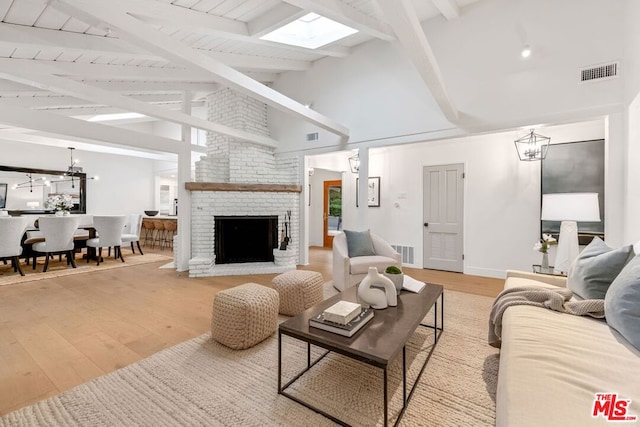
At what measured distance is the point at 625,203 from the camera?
2.75m

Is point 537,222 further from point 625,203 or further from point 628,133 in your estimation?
point 628,133

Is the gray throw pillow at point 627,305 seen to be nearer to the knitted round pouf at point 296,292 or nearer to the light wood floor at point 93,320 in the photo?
the knitted round pouf at point 296,292

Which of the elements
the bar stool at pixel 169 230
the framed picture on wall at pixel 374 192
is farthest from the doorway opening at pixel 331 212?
the bar stool at pixel 169 230

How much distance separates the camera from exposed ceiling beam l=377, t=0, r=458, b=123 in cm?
186

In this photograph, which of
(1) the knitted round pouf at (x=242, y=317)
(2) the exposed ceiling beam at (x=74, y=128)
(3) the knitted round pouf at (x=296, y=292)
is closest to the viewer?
(1) the knitted round pouf at (x=242, y=317)

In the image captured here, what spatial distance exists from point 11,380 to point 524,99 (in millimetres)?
5239

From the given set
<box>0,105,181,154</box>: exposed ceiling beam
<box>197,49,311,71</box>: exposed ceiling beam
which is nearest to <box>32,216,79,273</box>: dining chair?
<box>0,105,181,154</box>: exposed ceiling beam

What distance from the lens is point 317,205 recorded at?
8344mm

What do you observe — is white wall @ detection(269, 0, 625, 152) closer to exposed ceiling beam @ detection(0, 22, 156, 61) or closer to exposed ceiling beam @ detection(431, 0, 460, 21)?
exposed ceiling beam @ detection(431, 0, 460, 21)

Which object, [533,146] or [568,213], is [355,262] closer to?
[568,213]

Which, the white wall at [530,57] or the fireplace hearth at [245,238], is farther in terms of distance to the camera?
the fireplace hearth at [245,238]

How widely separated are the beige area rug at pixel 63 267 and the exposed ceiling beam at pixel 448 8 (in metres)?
6.35

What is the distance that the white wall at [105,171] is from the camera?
6863 millimetres

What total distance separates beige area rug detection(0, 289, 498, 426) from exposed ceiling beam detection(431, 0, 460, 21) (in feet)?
12.5
